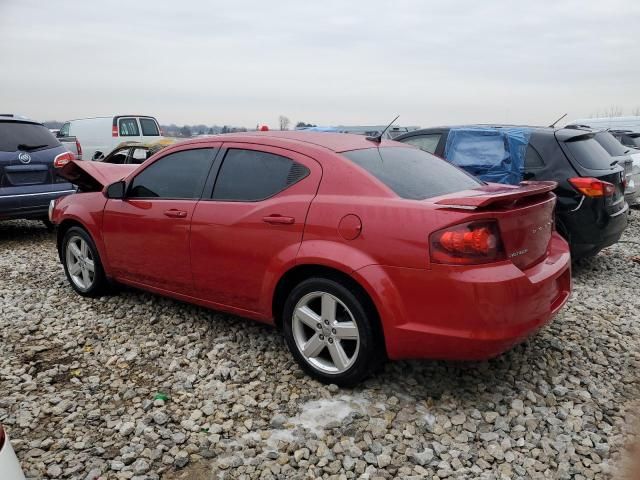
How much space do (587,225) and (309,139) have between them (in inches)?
122

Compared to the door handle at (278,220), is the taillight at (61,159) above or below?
above

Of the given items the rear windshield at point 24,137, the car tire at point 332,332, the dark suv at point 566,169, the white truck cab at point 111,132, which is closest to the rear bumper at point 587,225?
the dark suv at point 566,169

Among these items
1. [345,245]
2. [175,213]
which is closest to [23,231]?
[175,213]

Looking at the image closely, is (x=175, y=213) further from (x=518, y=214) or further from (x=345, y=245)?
(x=518, y=214)

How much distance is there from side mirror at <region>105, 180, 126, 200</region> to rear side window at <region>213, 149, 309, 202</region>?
1053mm

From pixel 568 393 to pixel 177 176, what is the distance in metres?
3.08

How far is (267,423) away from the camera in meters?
2.90

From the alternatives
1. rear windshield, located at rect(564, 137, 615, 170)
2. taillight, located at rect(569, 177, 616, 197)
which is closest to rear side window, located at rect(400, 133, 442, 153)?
rear windshield, located at rect(564, 137, 615, 170)

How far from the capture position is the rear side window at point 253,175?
339 centimetres

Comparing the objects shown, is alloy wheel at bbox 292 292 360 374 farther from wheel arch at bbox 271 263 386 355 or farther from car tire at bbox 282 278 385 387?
wheel arch at bbox 271 263 386 355

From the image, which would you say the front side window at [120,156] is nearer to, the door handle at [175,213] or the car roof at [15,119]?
the car roof at [15,119]

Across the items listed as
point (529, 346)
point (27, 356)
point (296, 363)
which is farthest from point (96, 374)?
point (529, 346)

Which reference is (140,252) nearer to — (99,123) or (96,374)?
(96,374)

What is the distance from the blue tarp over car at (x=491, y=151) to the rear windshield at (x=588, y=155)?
18.5 inches
